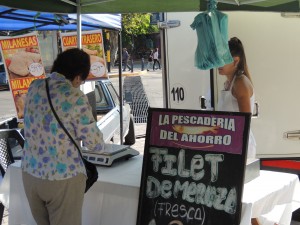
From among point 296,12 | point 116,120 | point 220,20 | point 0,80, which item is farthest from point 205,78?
point 0,80

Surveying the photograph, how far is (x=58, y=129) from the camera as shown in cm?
266

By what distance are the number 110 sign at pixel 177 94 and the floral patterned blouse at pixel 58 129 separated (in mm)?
2485

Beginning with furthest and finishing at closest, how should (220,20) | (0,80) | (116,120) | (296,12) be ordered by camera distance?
(0,80), (116,120), (296,12), (220,20)

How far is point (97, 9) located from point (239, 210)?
108 inches

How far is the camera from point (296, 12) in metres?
4.25

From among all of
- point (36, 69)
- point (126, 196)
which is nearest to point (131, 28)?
point (36, 69)

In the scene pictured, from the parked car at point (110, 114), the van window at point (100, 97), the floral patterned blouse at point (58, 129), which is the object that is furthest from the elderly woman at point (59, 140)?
the van window at point (100, 97)

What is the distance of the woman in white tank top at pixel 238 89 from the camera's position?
3.49 m

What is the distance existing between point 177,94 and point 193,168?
93.9 inches

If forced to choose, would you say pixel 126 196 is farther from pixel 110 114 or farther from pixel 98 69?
pixel 110 114

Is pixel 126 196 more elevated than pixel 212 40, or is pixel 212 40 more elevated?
pixel 212 40

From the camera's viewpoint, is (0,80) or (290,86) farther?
(0,80)

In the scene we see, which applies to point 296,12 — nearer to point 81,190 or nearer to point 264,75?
point 264,75

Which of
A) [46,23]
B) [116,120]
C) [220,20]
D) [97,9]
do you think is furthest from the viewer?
[116,120]
